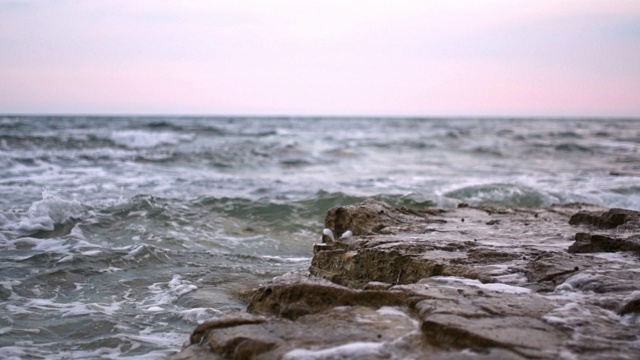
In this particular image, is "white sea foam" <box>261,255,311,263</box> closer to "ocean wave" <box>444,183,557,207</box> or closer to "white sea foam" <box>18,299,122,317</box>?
"white sea foam" <box>18,299,122,317</box>

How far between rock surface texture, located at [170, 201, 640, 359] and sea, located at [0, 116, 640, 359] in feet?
2.71

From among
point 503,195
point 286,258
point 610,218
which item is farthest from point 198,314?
point 503,195

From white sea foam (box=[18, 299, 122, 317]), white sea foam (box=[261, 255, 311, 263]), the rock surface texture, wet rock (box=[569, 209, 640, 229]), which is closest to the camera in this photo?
the rock surface texture

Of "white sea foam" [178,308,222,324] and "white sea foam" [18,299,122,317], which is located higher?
"white sea foam" [178,308,222,324]

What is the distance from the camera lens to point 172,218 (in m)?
7.80

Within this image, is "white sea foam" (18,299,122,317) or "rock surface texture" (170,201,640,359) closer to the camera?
"rock surface texture" (170,201,640,359)

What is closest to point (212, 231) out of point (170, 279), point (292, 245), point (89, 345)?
point (292, 245)

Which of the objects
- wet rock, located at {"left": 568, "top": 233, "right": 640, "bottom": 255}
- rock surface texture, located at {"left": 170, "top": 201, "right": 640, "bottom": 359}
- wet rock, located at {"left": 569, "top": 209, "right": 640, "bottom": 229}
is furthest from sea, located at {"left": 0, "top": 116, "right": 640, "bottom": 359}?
wet rock, located at {"left": 569, "top": 209, "right": 640, "bottom": 229}

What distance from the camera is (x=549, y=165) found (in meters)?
16.1

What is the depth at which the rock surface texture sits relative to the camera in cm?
259

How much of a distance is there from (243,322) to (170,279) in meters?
2.27

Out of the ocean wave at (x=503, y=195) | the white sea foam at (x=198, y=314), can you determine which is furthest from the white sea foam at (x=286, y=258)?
the ocean wave at (x=503, y=195)

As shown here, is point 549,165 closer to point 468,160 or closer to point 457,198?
point 468,160

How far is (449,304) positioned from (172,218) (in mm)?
5493
